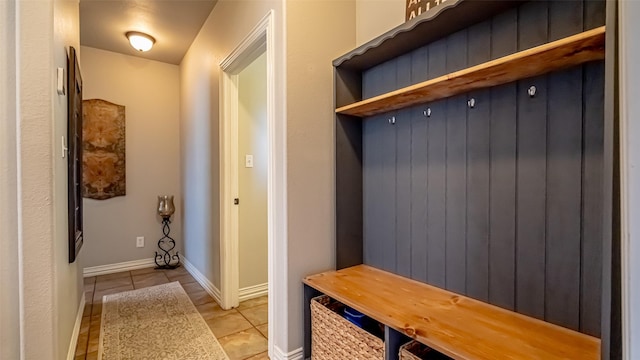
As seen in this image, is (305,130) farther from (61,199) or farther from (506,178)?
(61,199)

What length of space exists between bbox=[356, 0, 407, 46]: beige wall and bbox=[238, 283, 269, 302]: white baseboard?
7.18ft

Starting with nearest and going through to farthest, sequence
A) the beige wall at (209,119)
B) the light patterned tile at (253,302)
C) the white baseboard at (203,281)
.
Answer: the beige wall at (209,119) → the light patterned tile at (253,302) → the white baseboard at (203,281)

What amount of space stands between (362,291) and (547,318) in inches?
28.2

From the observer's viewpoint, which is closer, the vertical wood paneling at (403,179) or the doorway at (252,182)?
the vertical wood paneling at (403,179)

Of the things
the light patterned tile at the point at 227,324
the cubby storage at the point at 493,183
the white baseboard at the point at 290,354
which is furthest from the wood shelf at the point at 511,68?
the light patterned tile at the point at 227,324

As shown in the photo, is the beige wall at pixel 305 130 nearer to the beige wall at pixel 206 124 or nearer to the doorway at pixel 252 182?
the beige wall at pixel 206 124

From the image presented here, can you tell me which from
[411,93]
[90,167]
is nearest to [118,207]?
[90,167]

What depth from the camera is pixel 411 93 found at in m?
1.36

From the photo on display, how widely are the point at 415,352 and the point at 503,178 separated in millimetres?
766

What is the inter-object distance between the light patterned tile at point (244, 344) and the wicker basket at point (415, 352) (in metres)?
1.12

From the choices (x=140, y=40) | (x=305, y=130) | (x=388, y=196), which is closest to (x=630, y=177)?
(x=388, y=196)

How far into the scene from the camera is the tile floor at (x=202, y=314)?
195cm

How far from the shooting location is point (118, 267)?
11.9ft

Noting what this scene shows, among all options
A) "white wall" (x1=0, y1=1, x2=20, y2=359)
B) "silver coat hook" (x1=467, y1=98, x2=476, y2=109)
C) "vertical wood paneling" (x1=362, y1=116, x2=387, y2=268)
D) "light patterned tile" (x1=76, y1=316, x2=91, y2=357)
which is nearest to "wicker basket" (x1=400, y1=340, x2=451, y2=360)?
"vertical wood paneling" (x1=362, y1=116, x2=387, y2=268)
